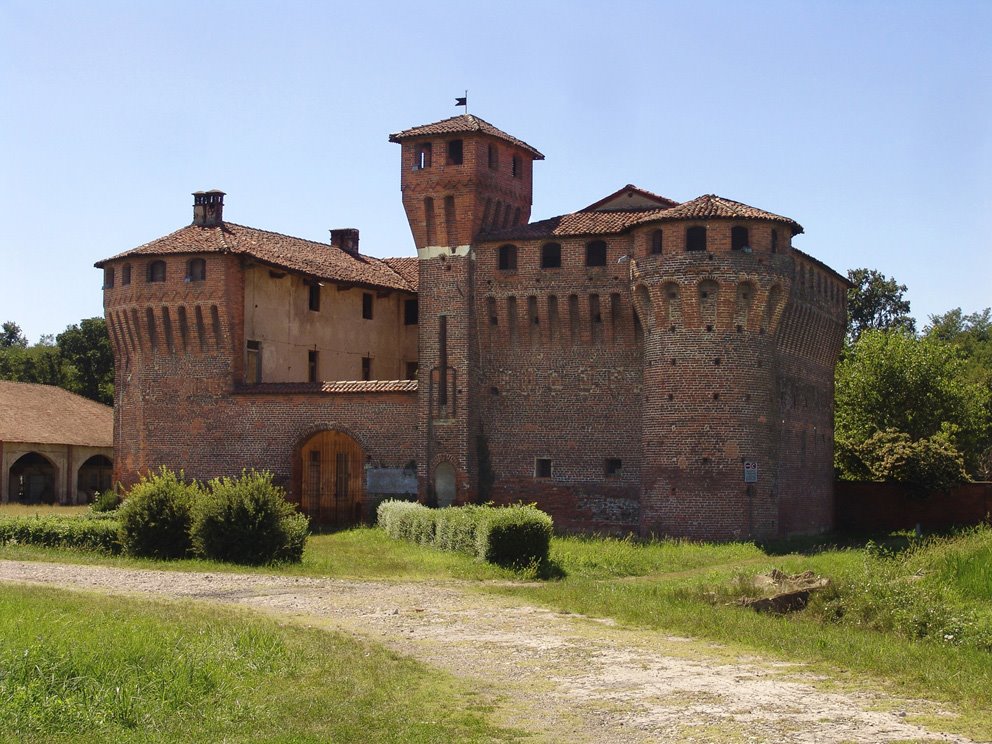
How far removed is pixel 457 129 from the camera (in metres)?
38.0

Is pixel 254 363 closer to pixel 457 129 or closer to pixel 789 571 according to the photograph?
pixel 457 129

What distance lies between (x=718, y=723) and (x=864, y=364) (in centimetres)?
4020

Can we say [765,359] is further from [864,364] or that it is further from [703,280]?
[864,364]

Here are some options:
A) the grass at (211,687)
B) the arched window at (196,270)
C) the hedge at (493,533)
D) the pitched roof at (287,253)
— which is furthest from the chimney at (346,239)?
the grass at (211,687)

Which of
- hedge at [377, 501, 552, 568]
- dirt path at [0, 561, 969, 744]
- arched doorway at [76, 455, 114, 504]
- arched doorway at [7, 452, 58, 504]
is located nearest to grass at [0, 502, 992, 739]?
hedge at [377, 501, 552, 568]

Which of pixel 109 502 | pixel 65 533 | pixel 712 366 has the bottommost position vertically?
pixel 65 533

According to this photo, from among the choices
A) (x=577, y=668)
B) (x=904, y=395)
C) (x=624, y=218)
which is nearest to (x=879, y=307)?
(x=904, y=395)

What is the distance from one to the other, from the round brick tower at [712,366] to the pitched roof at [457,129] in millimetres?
6337

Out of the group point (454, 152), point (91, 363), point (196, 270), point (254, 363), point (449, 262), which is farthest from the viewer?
point (91, 363)

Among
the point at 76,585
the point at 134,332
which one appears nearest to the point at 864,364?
the point at 134,332

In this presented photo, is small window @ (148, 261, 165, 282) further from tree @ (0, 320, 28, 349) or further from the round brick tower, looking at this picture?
tree @ (0, 320, 28, 349)

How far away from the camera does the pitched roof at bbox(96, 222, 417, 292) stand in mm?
39656

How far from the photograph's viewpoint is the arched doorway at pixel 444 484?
37.4 metres

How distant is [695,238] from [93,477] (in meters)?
29.0
